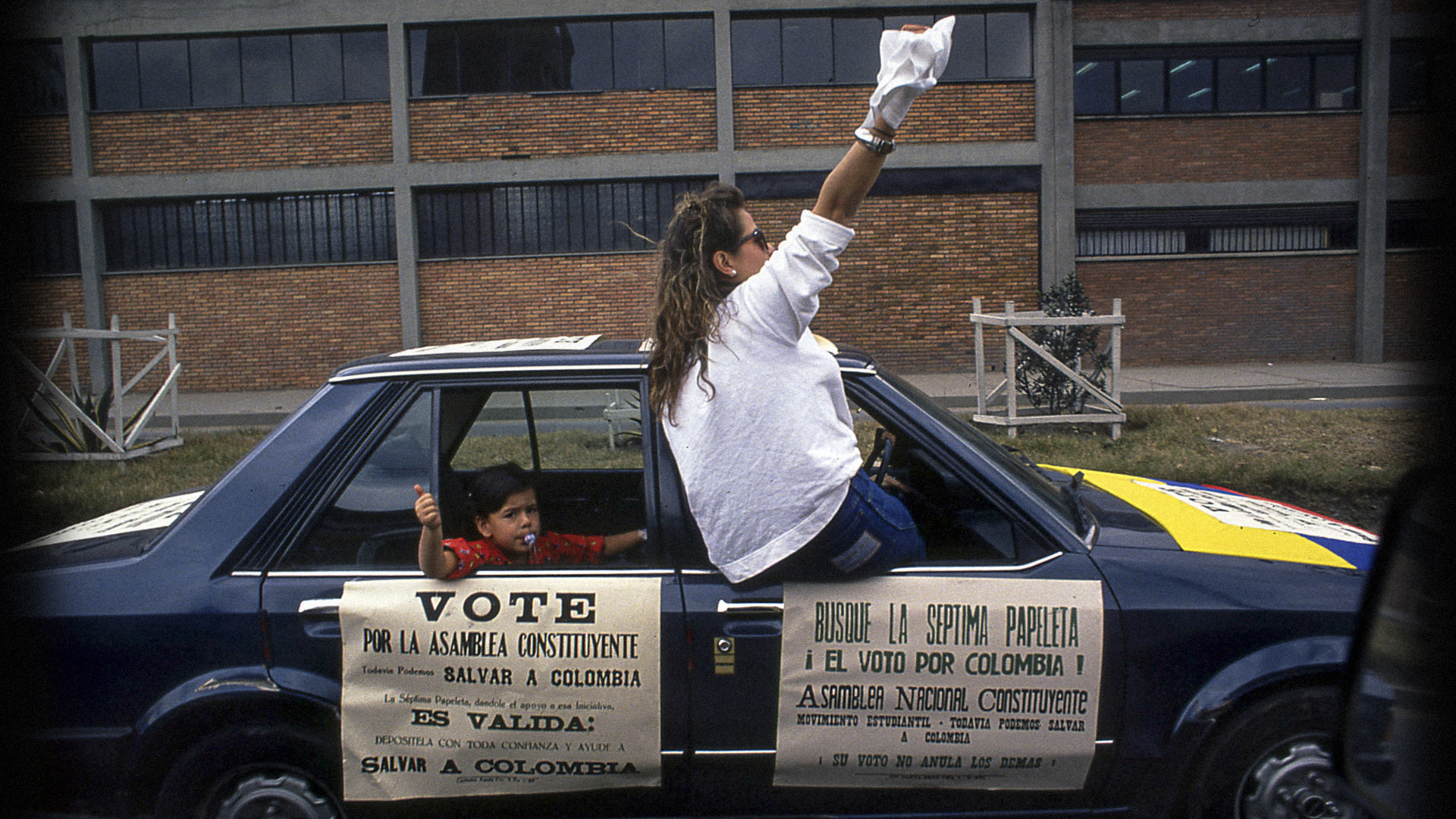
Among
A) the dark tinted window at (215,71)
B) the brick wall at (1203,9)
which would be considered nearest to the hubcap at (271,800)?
the dark tinted window at (215,71)

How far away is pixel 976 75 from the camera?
17172mm

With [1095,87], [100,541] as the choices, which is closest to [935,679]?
[100,541]

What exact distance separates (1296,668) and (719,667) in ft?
4.42

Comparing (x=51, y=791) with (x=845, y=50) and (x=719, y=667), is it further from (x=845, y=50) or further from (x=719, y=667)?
(x=845, y=50)

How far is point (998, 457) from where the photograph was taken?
265 cm

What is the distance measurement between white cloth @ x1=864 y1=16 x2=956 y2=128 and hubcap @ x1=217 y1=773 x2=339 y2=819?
209 centimetres

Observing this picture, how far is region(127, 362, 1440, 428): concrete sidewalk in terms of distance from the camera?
13.4 metres

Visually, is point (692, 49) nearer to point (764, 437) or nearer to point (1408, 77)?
point (1408, 77)

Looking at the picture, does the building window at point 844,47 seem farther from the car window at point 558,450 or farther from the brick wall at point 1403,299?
the car window at point 558,450

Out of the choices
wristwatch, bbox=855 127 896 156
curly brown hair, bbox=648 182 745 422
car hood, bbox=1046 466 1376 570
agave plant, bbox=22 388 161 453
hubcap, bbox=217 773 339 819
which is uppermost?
wristwatch, bbox=855 127 896 156

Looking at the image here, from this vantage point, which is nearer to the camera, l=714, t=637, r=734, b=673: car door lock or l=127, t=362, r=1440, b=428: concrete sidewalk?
l=714, t=637, r=734, b=673: car door lock

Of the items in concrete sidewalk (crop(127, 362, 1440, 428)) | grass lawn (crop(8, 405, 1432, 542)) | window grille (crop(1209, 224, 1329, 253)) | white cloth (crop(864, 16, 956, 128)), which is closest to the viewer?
white cloth (crop(864, 16, 956, 128))

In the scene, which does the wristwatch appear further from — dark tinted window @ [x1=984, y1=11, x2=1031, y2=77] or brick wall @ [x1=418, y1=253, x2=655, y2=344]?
dark tinted window @ [x1=984, y1=11, x2=1031, y2=77]

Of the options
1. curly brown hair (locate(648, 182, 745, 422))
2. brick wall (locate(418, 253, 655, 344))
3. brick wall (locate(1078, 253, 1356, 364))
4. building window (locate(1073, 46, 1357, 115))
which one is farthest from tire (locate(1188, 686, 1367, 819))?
building window (locate(1073, 46, 1357, 115))
